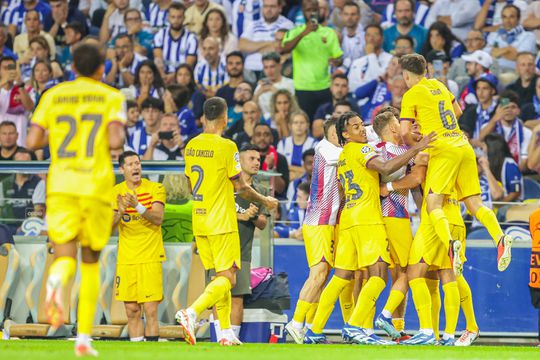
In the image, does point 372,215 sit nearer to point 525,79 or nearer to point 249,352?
point 249,352

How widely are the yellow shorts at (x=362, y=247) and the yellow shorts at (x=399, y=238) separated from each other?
0.34 metres

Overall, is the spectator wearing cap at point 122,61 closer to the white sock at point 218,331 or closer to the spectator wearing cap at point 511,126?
the spectator wearing cap at point 511,126

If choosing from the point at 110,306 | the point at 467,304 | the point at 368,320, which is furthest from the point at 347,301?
the point at 110,306

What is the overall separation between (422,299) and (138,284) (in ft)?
11.3

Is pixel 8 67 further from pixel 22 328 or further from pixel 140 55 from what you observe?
pixel 22 328

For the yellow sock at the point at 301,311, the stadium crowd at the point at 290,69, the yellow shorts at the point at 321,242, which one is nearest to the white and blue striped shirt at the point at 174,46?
the stadium crowd at the point at 290,69

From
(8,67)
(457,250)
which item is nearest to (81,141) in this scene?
(457,250)

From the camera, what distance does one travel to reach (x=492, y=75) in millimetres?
18641

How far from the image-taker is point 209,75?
67.5 feet

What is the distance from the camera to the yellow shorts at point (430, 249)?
498 inches

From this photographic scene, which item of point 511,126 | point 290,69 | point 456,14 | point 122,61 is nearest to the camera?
point 511,126

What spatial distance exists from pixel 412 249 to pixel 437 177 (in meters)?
0.85

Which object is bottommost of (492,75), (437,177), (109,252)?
(109,252)

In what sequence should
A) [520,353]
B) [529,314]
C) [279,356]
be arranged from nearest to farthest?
[279,356]
[520,353]
[529,314]
